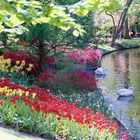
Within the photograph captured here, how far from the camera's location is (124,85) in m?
19.0

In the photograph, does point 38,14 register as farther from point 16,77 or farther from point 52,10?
point 16,77

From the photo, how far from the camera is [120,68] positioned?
82.9 ft

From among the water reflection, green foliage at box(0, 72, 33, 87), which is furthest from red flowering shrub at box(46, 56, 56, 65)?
the water reflection

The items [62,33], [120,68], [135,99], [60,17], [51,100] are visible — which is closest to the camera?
[60,17]

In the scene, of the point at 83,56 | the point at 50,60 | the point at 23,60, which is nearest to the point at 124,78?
the point at 83,56

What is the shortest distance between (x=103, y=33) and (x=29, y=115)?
41.7 metres

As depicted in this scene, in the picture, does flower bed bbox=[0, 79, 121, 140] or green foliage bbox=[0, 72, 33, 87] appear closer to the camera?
flower bed bbox=[0, 79, 121, 140]

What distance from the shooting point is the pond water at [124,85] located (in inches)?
496

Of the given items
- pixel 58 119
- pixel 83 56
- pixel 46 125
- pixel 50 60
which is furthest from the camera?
pixel 83 56

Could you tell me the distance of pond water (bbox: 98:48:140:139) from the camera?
1259 cm

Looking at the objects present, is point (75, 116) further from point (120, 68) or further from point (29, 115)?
point (120, 68)

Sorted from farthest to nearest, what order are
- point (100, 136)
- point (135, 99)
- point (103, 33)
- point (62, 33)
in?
point (103, 33) → point (135, 99) → point (62, 33) → point (100, 136)

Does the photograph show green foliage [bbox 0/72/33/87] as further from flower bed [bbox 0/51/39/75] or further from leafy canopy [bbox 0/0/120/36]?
leafy canopy [bbox 0/0/120/36]

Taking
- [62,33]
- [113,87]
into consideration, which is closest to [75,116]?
[62,33]
